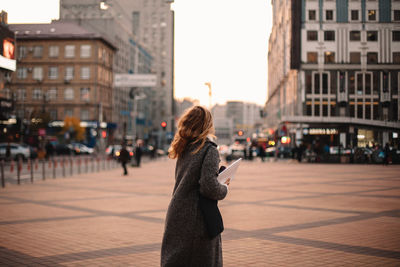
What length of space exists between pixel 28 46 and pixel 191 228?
71.0m

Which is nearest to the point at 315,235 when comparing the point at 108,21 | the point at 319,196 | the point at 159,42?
the point at 319,196

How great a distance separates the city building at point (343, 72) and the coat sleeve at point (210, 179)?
19308 millimetres

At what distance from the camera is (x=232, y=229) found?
9430mm

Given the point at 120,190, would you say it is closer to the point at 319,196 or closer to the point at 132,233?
the point at 319,196

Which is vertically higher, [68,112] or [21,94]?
[21,94]

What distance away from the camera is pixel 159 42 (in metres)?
150

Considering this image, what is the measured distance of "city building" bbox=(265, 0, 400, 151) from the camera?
28359 millimetres

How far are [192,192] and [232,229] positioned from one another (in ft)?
17.9

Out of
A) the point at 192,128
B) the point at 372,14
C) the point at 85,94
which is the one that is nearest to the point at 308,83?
the point at 85,94

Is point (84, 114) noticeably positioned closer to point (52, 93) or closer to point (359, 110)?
point (52, 93)

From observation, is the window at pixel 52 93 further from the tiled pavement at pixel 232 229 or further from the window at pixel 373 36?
the tiled pavement at pixel 232 229

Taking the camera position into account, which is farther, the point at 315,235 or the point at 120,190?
the point at 120,190

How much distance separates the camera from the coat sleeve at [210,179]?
4035 millimetres

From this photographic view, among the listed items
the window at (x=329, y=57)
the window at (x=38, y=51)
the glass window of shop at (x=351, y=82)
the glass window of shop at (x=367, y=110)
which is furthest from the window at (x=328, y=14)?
the window at (x=38, y=51)
